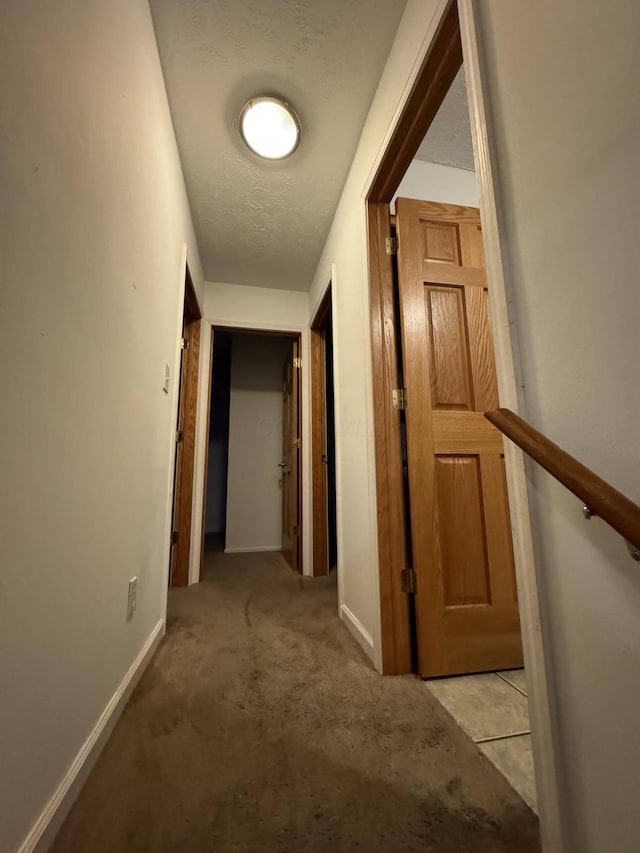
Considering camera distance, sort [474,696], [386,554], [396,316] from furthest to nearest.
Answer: [396,316] < [386,554] < [474,696]

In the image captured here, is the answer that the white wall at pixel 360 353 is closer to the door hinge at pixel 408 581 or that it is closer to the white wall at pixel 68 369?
the door hinge at pixel 408 581

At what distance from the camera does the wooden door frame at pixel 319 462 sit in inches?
110

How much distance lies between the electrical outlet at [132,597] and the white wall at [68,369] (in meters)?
0.04

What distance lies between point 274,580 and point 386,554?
59.7 inches

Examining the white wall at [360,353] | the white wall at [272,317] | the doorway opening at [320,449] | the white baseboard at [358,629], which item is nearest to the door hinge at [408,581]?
the white wall at [360,353]

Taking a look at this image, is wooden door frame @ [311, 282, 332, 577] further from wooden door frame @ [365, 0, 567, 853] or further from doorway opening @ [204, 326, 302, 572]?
wooden door frame @ [365, 0, 567, 853]

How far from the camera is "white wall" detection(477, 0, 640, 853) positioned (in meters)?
0.51

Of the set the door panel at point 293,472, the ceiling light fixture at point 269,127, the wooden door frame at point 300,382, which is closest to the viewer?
the ceiling light fixture at point 269,127

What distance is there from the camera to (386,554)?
1.43 metres

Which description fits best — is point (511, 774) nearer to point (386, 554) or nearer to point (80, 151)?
point (386, 554)

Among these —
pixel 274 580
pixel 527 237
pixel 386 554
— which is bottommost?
pixel 274 580

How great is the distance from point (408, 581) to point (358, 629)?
0.42 metres

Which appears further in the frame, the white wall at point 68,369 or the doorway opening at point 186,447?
the doorway opening at point 186,447

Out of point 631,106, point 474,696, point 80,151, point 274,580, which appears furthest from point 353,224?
point 274,580
